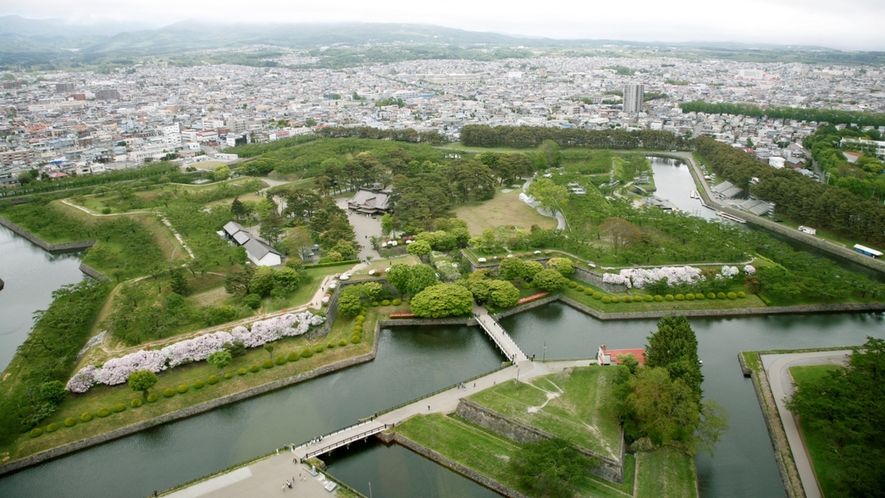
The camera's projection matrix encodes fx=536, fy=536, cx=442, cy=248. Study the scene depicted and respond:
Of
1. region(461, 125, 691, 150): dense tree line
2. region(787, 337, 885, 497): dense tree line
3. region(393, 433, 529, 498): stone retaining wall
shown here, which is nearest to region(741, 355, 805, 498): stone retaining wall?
region(787, 337, 885, 497): dense tree line

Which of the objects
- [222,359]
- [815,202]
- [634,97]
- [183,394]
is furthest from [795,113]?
[183,394]

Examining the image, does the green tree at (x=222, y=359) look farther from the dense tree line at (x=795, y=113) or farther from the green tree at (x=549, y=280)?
the dense tree line at (x=795, y=113)

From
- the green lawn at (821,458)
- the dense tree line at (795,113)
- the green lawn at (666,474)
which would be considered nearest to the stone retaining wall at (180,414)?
the green lawn at (666,474)

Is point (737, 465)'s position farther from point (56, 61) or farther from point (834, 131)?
point (56, 61)

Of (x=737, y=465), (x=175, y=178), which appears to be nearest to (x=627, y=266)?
(x=737, y=465)

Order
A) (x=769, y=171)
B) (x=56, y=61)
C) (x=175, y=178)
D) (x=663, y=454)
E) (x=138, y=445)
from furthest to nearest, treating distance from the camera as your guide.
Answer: (x=56, y=61) < (x=175, y=178) < (x=769, y=171) < (x=138, y=445) < (x=663, y=454)

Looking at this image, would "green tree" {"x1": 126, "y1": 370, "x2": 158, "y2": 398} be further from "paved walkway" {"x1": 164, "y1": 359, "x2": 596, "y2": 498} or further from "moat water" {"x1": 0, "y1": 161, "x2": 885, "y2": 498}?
"paved walkway" {"x1": 164, "y1": 359, "x2": 596, "y2": 498}

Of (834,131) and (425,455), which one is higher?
(834,131)
